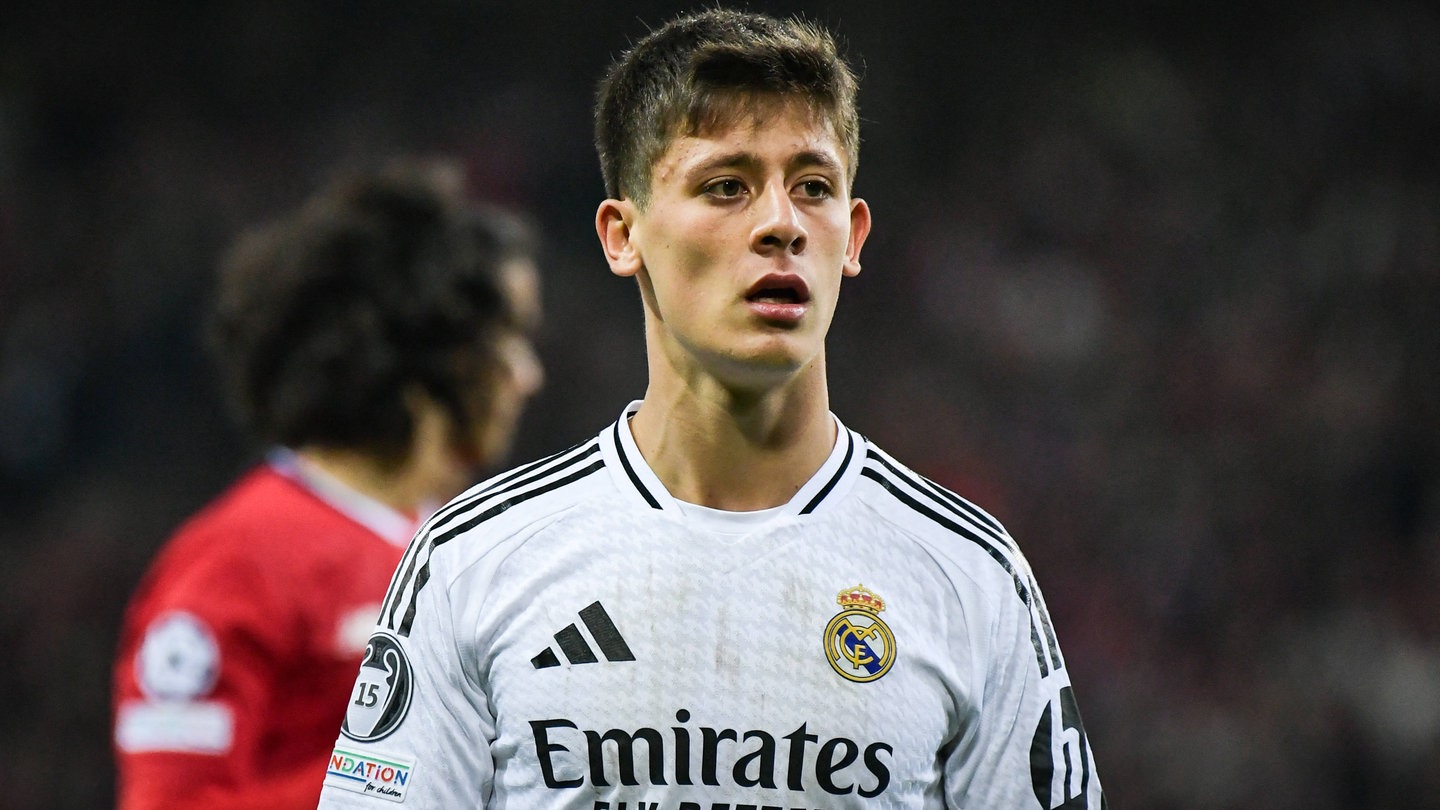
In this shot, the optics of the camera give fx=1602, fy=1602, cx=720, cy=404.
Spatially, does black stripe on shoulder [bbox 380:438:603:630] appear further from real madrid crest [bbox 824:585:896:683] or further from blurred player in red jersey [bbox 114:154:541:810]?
blurred player in red jersey [bbox 114:154:541:810]

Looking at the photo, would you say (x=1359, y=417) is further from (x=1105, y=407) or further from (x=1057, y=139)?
(x=1057, y=139)

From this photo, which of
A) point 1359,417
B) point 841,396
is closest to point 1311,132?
point 1359,417

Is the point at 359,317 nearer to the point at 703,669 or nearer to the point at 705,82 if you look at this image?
the point at 705,82

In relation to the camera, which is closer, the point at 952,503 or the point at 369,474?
the point at 952,503

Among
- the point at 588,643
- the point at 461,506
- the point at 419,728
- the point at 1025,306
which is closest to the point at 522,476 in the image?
the point at 461,506

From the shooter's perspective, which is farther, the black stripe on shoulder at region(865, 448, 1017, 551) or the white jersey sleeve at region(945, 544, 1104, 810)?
the black stripe on shoulder at region(865, 448, 1017, 551)

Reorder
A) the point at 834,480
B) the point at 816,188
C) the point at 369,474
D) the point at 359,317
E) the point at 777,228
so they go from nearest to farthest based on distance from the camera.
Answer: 1. the point at 777,228
2. the point at 816,188
3. the point at 834,480
4. the point at 369,474
5. the point at 359,317

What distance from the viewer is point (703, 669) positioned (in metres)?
2.26

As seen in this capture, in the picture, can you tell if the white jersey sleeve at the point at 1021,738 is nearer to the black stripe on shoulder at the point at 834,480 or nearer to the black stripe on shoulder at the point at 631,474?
the black stripe on shoulder at the point at 834,480

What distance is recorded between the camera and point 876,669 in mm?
2275

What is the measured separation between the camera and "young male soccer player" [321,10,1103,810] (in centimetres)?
224

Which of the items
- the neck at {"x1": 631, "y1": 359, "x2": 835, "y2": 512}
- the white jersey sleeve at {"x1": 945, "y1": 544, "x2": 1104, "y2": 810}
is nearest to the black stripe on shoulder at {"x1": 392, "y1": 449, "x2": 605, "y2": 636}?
the neck at {"x1": 631, "y1": 359, "x2": 835, "y2": 512}

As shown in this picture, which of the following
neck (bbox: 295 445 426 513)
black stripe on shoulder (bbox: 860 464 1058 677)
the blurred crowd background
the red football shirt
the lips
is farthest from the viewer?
the blurred crowd background

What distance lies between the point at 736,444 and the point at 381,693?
0.63 meters
